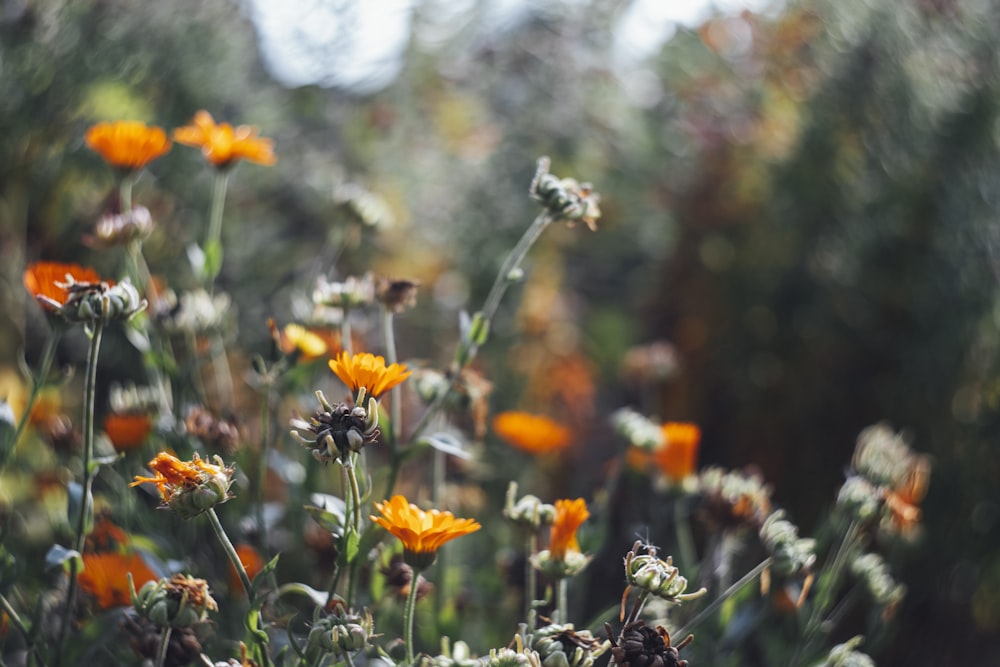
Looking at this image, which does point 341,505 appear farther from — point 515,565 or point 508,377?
point 508,377

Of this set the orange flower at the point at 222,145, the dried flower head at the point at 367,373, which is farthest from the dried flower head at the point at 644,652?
the orange flower at the point at 222,145

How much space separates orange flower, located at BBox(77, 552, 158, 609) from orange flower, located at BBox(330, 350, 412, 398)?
1.00ft

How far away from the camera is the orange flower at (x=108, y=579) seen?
76 cm

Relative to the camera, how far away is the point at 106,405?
196 centimetres

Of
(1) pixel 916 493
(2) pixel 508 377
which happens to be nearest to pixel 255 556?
(1) pixel 916 493

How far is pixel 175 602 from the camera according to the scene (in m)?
0.62

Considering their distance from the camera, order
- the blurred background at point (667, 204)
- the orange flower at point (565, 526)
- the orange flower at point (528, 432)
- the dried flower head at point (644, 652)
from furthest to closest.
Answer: the blurred background at point (667, 204) → the orange flower at point (528, 432) → the orange flower at point (565, 526) → the dried flower head at point (644, 652)

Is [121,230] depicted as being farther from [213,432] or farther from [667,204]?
[667,204]

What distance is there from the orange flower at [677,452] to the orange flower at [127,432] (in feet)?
1.90

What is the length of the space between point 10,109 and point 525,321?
1.21m

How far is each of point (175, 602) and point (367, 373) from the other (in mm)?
216

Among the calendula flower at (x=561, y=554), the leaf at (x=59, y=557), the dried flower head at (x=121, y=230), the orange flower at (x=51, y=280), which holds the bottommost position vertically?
the leaf at (x=59, y=557)

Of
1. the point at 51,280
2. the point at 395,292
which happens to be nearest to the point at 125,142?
the point at 51,280

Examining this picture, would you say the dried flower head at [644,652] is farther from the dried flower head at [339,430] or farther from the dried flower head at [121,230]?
the dried flower head at [121,230]
